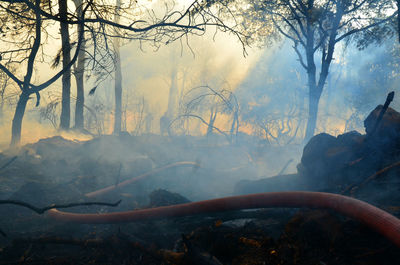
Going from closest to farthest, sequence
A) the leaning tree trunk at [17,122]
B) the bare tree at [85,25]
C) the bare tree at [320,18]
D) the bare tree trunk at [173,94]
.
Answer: the bare tree at [85,25], the leaning tree trunk at [17,122], the bare tree at [320,18], the bare tree trunk at [173,94]

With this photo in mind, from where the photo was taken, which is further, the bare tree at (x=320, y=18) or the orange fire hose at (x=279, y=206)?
the bare tree at (x=320, y=18)

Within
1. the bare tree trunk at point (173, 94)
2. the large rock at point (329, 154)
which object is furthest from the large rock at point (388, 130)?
the bare tree trunk at point (173, 94)

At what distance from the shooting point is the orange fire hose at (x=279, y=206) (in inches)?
84.4

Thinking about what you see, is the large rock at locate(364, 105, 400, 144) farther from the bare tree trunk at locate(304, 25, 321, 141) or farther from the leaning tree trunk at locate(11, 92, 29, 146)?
the leaning tree trunk at locate(11, 92, 29, 146)

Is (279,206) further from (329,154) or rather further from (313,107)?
(313,107)

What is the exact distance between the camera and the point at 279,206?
9.83ft

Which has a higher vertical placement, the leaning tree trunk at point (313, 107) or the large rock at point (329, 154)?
the leaning tree trunk at point (313, 107)

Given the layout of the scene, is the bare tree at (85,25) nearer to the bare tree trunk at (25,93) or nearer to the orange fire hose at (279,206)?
the bare tree trunk at (25,93)

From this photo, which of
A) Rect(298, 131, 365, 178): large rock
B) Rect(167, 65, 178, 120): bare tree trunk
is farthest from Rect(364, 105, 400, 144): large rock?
Rect(167, 65, 178, 120): bare tree trunk

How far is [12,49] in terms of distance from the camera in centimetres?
816

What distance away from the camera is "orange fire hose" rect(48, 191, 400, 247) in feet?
7.03

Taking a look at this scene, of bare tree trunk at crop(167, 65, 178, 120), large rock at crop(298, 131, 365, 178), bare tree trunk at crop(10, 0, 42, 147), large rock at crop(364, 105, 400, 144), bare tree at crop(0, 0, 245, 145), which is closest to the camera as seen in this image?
large rock at crop(364, 105, 400, 144)

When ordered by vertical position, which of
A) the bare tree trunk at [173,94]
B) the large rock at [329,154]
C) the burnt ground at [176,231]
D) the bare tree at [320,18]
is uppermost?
the bare tree trunk at [173,94]

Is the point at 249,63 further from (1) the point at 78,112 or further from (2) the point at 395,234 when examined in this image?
(2) the point at 395,234
